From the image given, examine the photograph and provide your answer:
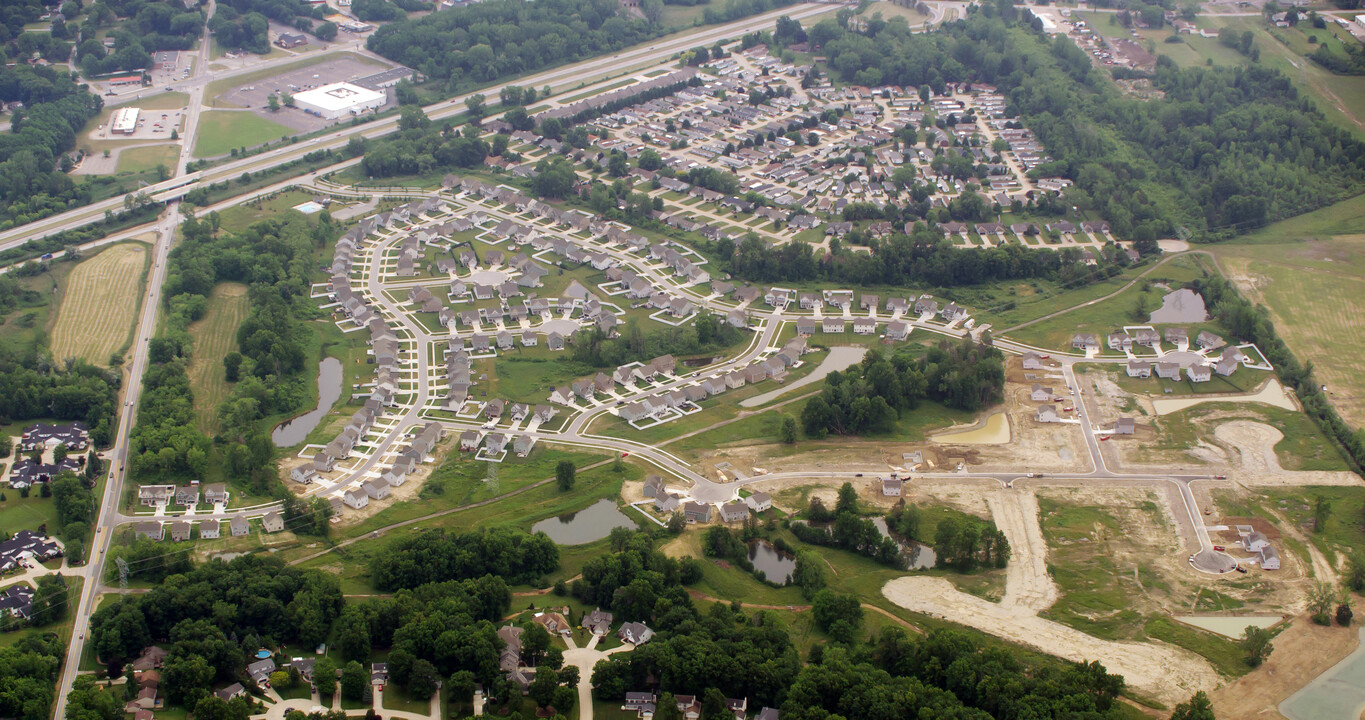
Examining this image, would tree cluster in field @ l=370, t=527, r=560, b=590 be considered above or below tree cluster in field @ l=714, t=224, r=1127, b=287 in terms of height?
below

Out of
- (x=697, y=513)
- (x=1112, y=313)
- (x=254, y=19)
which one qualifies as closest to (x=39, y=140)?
(x=254, y=19)

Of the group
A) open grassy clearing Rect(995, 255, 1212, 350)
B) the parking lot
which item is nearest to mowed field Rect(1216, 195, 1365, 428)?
open grassy clearing Rect(995, 255, 1212, 350)

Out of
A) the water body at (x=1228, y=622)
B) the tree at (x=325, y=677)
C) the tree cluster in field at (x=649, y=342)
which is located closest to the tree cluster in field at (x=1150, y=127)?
the tree cluster in field at (x=649, y=342)

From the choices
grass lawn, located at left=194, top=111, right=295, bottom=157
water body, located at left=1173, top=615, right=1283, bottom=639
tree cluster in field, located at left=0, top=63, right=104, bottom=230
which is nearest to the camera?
water body, located at left=1173, top=615, right=1283, bottom=639

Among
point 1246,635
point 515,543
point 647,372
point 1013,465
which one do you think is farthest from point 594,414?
point 1246,635

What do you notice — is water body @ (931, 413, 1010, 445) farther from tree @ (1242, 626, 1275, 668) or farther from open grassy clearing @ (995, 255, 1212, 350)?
tree @ (1242, 626, 1275, 668)

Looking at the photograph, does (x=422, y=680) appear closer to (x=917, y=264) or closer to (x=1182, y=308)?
(x=917, y=264)
